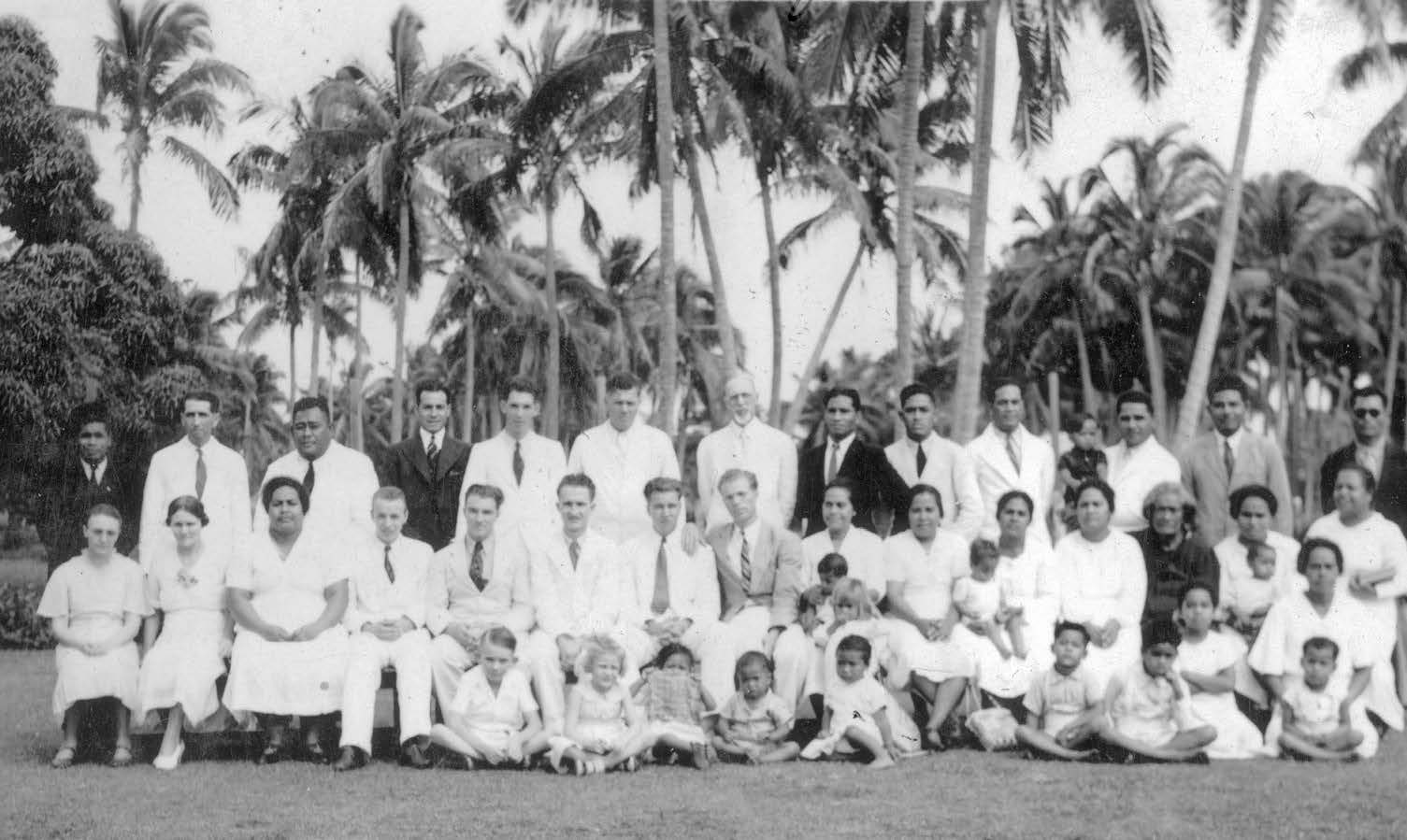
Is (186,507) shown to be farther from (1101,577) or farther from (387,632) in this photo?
(1101,577)

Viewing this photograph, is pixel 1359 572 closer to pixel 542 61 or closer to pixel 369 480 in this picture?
pixel 369 480

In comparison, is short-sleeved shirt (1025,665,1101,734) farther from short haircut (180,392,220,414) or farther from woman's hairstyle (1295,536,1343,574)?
short haircut (180,392,220,414)

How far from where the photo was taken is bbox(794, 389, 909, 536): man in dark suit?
8.47 m

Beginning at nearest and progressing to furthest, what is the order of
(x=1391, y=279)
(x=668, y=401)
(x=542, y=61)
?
(x=668, y=401)
(x=542, y=61)
(x=1391, y=279)

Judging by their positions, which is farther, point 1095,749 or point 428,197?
point 428,197

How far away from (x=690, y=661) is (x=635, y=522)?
4.34 ft

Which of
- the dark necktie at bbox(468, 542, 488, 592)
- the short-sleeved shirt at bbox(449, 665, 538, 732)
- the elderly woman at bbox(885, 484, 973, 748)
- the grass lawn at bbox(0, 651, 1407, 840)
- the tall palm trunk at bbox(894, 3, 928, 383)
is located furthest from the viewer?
the tall palm trunk at bbox(894, 3, 928, 383)

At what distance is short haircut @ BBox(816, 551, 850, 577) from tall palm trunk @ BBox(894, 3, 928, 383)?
8.73 meters

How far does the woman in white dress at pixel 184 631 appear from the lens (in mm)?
7488

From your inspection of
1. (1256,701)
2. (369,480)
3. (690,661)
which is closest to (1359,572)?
(1256,701)

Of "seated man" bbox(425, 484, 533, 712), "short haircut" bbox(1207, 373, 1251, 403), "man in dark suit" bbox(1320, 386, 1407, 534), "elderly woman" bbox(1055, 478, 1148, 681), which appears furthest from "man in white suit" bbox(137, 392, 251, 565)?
"man in dark suit" bbox(1320, 386, 1407, 534)

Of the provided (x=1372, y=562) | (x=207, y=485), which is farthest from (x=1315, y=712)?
(x=207, y=485)

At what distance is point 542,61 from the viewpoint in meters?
25.5

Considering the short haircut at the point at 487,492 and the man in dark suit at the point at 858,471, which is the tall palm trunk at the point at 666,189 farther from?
the short haircut at the point at 487,492
